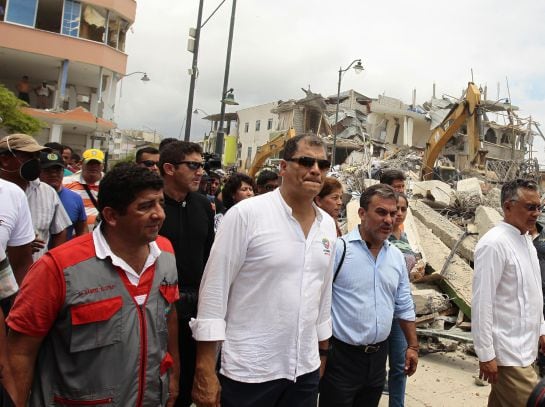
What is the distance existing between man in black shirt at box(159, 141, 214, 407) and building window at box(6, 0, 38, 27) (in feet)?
66.0

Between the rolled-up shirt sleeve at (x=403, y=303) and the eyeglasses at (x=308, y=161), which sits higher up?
the eyeglasses at (x=308, y=161)

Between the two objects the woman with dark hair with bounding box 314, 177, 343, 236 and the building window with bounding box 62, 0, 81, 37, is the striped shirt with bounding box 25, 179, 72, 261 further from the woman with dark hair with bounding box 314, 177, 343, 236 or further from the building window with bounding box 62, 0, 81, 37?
the building window with bounding box 62, 0, 81, 37

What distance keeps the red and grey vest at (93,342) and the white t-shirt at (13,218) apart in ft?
3.41

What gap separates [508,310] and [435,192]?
1007 centimetres

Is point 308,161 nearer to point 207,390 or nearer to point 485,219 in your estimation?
point 207,390

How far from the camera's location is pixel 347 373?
2879mm

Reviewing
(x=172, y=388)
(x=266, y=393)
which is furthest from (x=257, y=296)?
(x=172, y=388)

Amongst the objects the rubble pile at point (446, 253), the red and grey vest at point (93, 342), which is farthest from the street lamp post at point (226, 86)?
the red and grey vest at point (93, 342)

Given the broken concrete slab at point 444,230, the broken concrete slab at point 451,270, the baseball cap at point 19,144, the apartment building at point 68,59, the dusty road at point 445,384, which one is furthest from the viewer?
the apartment building at point 68,59

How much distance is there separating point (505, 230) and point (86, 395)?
9.42 ft

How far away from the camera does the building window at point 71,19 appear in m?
19.7

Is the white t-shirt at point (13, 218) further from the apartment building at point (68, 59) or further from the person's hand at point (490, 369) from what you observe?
the apartment building at point (68, 59)

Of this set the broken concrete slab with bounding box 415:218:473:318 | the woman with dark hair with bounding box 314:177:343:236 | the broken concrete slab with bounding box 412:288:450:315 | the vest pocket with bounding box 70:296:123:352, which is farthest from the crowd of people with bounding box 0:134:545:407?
the broken concrete slab with bounding box 415:218:473:318

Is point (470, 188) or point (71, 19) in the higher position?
point (71, 19)
